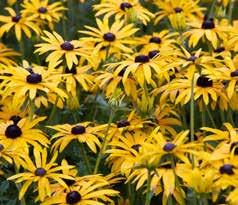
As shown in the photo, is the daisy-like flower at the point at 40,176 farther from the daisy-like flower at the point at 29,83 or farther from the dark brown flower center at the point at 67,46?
the dark brown flower center at the point at 67,46

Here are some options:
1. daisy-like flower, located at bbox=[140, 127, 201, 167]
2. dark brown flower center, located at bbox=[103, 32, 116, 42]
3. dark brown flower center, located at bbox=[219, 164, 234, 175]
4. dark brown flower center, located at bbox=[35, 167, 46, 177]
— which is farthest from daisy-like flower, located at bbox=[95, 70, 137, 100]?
dark brown flower center, located at bbox=[219, 164, 234, 175]

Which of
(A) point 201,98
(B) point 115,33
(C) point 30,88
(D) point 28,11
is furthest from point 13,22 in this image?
(A) point 201,98

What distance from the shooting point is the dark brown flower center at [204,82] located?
2666 mm

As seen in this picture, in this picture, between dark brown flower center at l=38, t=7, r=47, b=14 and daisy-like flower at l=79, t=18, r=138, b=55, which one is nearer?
daisy-like flower at l=79, t=18, r=138, b=55

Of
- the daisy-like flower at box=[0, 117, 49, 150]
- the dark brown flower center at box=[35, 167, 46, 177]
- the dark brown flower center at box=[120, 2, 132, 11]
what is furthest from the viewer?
the dark brown flower center at box=[120, 2, 132, 11]

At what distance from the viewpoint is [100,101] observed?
316cm

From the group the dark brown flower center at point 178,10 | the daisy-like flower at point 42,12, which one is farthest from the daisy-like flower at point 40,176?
the dark brown flower center at point 178,10

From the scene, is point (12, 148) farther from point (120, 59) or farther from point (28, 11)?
point (28, 11)

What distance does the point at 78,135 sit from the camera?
2.64 meters

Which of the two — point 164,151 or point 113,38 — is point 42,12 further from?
point 164,151

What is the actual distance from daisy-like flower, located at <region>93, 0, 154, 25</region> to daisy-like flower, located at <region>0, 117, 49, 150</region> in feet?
2.90

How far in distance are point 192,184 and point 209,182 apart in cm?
5

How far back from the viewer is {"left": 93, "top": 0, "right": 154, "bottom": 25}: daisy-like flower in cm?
333

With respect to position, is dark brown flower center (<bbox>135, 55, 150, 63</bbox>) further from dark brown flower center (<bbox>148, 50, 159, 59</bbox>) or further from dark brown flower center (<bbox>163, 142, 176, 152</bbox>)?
dark brown flower center (<bbox>163, 142, 176, 152</bbox>)
